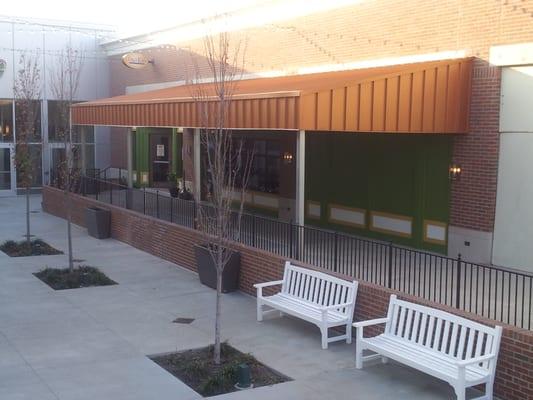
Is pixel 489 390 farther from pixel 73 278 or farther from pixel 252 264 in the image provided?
pixel 73 278

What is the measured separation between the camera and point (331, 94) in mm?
11438

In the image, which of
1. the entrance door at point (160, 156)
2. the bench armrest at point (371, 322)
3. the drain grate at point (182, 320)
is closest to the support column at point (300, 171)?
the drain grate at point (182, 320)

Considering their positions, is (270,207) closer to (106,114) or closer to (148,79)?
(106,114)

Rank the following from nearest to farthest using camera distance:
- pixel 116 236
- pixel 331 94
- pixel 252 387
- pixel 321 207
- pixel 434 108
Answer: pixel 252 387
pixel 331 94
pixel 434 108
pixel 321 207
pixel 116 236

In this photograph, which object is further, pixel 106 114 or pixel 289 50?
pixel 106 114

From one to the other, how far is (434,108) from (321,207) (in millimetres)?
5590

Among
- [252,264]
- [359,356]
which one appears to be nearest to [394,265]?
[252,264]

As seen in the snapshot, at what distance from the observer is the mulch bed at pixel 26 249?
655 inches

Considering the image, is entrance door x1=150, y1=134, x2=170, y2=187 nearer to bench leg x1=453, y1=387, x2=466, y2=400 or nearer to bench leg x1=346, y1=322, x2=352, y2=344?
bench leg x1=346, y1=322, x2=352, y2=344

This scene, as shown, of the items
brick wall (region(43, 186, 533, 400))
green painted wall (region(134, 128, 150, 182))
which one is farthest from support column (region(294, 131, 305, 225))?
green painted wall (region(134, 128, 150, 182))

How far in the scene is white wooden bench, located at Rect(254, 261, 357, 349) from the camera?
9758 mm

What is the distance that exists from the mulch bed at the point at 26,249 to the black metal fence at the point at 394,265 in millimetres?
2624

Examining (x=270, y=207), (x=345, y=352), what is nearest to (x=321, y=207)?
(x=270, y=207)

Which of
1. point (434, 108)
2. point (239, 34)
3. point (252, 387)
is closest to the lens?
point (252, 387)
